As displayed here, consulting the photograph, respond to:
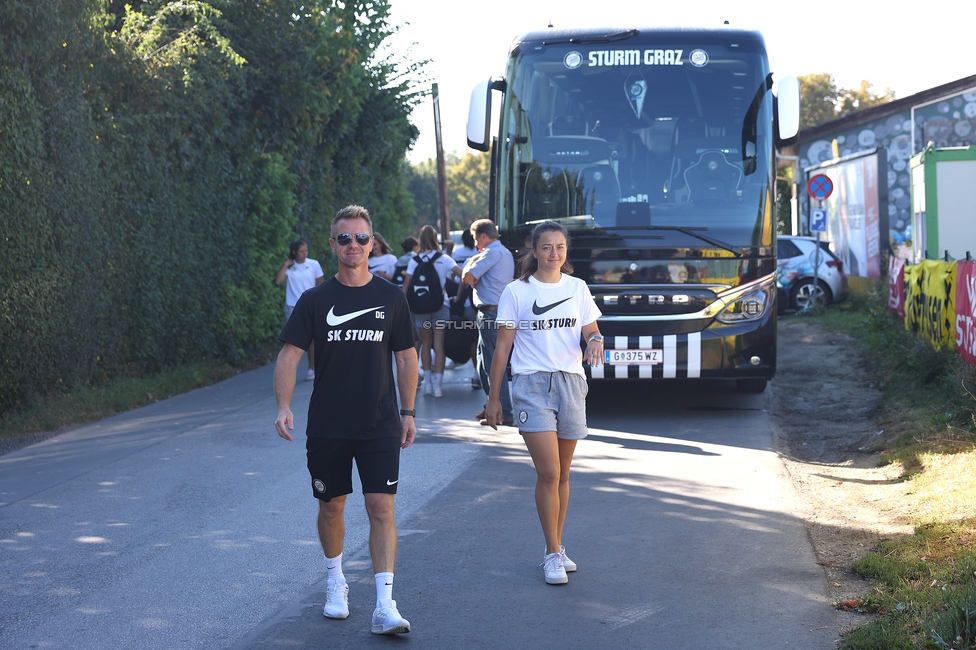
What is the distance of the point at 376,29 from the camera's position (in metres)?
26.4

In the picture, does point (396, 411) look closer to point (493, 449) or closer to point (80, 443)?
point (493, 449)

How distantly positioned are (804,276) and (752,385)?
12.0 meters

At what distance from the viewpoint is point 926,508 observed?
6719mm

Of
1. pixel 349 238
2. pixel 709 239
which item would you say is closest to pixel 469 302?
pixel 709 239

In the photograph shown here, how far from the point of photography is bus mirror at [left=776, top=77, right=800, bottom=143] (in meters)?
10.5

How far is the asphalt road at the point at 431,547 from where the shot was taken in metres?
4.90

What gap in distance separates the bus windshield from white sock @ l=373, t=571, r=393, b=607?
6224 millimetres

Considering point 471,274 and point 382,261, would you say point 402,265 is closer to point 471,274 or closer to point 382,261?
point 382,261

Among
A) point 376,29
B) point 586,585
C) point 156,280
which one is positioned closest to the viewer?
point 586,585

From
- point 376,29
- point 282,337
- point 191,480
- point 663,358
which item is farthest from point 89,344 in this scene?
point 376,29

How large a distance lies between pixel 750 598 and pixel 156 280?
10.3 metres

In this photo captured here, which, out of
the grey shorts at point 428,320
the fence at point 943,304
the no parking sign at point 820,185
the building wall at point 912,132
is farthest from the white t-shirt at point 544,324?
the building wall at point 912,132

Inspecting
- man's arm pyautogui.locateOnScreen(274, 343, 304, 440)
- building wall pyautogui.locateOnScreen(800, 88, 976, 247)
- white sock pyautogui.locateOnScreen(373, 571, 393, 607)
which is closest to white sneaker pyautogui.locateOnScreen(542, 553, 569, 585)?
white sock pyautogui.locateOnScreen(373, 571, 393, 607)

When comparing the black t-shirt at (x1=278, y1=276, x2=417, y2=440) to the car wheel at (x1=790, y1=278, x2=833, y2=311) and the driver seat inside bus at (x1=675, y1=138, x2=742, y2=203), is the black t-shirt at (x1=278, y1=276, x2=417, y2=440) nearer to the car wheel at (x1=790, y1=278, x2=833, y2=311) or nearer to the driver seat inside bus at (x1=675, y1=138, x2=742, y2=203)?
the driver seat inside bus at (x1=675, y1=138, x2=742, y2=203)
